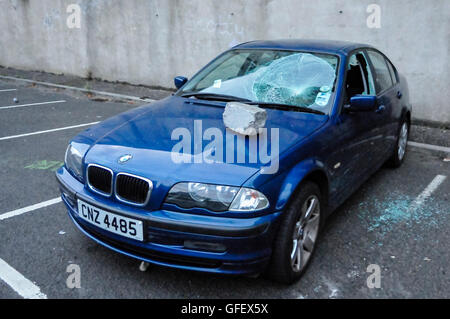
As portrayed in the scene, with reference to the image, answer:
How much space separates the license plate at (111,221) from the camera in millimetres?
2498

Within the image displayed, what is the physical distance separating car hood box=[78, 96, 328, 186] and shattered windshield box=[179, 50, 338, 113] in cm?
22

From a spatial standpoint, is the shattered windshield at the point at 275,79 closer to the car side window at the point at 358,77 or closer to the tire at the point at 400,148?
the car side window at the point at 358,77

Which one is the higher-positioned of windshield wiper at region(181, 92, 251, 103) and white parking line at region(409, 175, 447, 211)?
windshield wiper at region(181, 92, 251, 103)

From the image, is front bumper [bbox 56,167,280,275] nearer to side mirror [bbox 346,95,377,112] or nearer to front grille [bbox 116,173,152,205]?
front grille [bbox 116,173,152,205]

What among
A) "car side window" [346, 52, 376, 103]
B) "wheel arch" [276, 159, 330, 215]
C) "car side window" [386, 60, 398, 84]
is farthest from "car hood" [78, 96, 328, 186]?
"car side window" [386, 60, 398, 84]

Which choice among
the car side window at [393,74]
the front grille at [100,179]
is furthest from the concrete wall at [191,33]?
the front grille at [100,179]

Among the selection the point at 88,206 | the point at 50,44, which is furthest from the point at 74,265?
the point at 50,44

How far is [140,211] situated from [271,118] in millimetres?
1188

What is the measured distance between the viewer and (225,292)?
107 inches

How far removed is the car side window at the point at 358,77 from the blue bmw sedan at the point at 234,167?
21 millimetres

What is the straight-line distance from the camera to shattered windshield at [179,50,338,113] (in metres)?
3.38

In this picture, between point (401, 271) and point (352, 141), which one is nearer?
point (401, 271)

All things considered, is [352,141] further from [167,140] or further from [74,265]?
[74,265]
